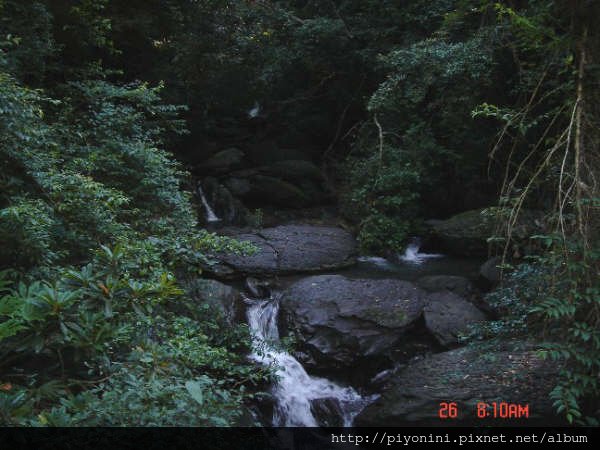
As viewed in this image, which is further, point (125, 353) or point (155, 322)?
point (155, 322)

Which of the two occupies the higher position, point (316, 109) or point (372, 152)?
point (316, 109)

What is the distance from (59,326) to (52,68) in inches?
246

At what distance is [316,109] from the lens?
50.8ft

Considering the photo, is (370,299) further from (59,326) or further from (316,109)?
(316,109)

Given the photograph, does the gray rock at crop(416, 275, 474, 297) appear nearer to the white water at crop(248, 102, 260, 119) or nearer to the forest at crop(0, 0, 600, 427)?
the forest at crop(0, 0, 600, 427)

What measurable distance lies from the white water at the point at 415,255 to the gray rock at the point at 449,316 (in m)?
3.07

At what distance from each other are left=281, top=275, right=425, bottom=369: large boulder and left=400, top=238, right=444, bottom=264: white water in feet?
9.68

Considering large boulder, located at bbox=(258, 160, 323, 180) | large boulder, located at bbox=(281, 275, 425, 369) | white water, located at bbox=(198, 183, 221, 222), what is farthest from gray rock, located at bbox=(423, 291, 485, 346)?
large boulder, located at bbox=(258, 160, 323, 180)

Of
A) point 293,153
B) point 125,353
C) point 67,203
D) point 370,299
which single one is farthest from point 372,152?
point 125,353

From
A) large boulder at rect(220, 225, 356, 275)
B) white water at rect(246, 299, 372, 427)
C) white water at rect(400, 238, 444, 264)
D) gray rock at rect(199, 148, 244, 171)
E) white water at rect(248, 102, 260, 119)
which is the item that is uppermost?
white water at rect(248, 102, 260, 119)

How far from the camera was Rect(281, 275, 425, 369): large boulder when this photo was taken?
6859 millimetres

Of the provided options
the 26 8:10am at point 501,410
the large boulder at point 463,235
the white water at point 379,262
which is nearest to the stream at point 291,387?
the 26 8:10am at point 501,410

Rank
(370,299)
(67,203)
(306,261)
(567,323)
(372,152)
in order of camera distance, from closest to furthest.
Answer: (567,323) < (67,203) < (370,299) < (306,261) < (372,152)

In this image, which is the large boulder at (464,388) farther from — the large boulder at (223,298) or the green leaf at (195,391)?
the green leaf at (195,391)
